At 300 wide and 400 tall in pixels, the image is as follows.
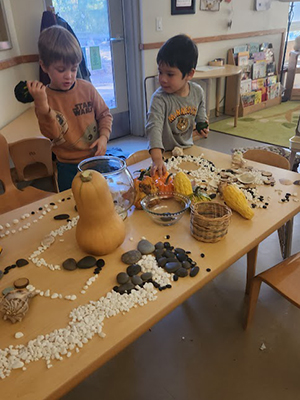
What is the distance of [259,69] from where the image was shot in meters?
4.86

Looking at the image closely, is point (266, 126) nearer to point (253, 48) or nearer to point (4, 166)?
point (253, 48)

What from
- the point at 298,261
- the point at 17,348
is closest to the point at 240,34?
the point at 298,261

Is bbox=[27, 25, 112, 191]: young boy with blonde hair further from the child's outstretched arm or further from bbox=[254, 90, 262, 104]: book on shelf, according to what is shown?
bbox=[254, 90, 262, 104]: book on shelf

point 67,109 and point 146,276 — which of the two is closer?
point 146,276

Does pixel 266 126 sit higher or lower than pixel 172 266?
lower

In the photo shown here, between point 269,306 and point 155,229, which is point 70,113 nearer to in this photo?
point 155,229

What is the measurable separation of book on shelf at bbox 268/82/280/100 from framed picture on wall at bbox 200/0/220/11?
5.24ft

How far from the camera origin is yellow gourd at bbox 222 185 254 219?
98 cm

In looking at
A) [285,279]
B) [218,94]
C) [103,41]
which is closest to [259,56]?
[218,94]

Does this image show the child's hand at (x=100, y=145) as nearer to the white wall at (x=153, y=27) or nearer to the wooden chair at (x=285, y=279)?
the wooden chair at (x=285, y=279)

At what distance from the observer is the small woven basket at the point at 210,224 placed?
86cm

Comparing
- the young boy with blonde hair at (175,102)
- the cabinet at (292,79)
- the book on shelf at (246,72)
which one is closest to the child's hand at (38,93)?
the young boy with blonde hair at (175,102)

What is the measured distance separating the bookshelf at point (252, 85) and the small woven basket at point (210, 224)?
4.10m

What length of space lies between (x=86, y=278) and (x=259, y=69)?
4.97m
